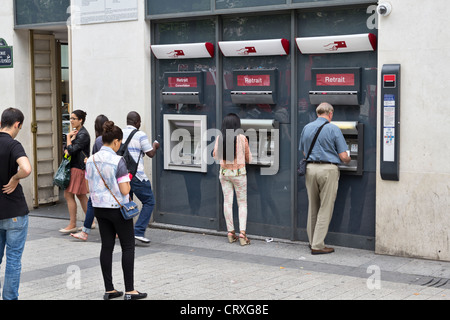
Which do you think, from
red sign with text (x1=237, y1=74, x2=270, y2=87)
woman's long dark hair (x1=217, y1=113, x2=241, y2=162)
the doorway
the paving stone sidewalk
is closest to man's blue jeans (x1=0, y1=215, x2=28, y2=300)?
the paving stone sidewalk

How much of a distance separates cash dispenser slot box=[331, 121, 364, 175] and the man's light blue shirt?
0.99 ft

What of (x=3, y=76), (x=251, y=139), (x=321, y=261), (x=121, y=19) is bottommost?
(x=321, y=261)

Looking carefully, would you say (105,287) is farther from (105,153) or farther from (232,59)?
(232,59)

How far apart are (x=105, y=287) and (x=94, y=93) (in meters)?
4.81

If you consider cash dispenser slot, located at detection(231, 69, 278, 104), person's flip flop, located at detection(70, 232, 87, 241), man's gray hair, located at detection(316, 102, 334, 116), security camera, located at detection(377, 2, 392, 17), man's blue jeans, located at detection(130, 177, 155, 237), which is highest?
security camera, located at detection(377, 2, 392, 17)

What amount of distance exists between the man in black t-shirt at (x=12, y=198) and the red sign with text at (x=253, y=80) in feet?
12.5

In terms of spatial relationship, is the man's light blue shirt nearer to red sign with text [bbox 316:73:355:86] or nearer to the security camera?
red sign with text [bbox 316:73:355:86]

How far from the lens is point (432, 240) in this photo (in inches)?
311

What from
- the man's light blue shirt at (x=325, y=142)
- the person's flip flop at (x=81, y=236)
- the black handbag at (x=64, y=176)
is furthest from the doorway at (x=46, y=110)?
the man's light blue shirt at (x=325, y=142)

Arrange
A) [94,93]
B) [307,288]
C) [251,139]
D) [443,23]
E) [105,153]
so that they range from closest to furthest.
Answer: [105,153] < [307,288] < [443,23] < [251,139] < [94,93]

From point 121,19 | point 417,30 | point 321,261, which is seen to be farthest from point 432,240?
point 121,19

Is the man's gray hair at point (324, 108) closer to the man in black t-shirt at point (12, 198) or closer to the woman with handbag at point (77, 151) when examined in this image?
the woman with handbag at point (77, 151)

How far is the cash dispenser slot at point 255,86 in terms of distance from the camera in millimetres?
9000

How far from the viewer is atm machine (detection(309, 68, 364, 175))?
8.38m
